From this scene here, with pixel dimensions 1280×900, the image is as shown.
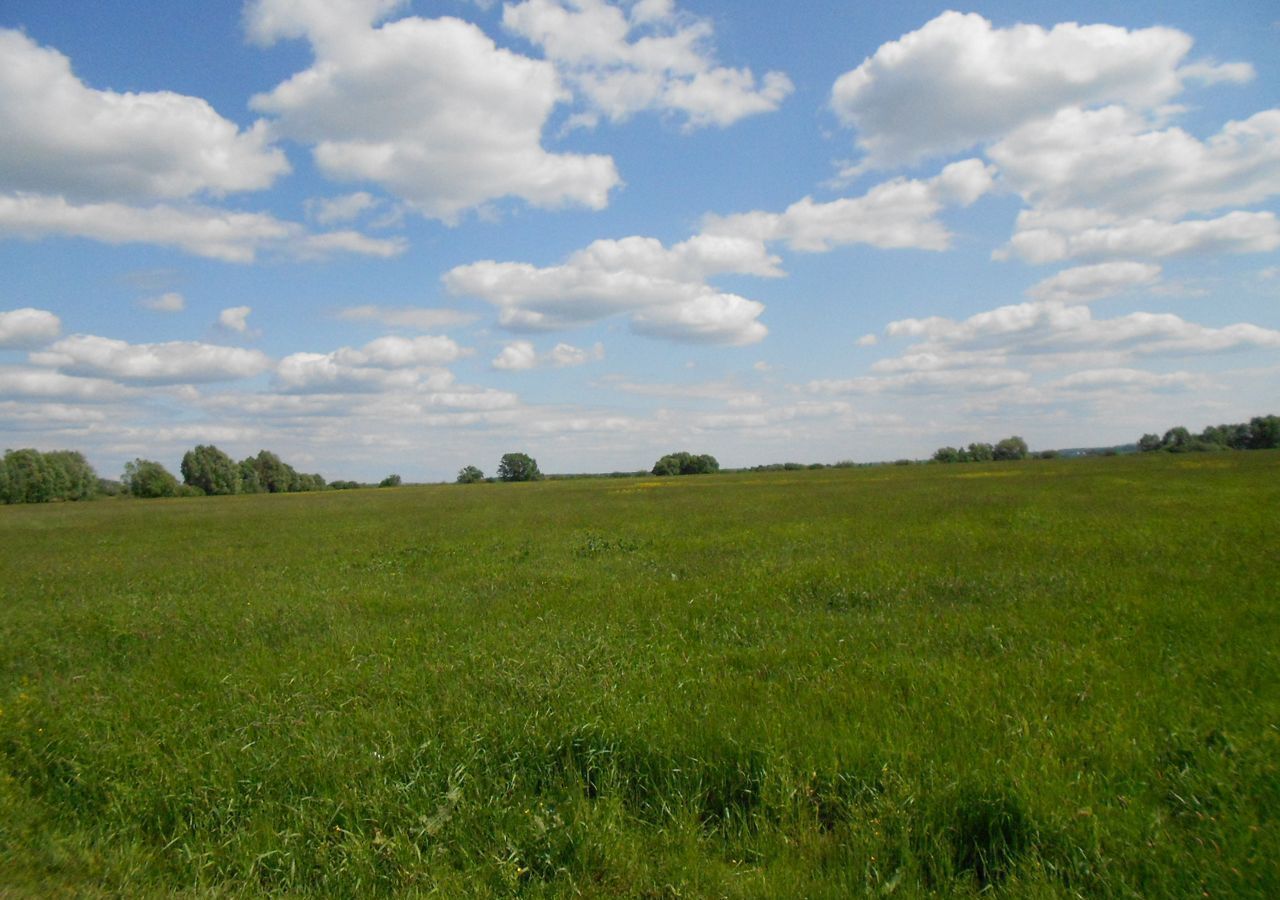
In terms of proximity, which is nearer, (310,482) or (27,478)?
(27,478)

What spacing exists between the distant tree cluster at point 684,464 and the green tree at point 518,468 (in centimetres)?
2650

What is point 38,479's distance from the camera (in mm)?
104688

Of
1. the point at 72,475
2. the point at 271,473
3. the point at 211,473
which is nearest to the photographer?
the point at 72,475

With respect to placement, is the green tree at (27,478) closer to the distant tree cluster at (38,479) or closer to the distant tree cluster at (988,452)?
the distant tree cluster at (38,479)

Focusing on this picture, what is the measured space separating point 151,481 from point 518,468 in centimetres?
6466

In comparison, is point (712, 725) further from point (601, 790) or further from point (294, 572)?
point (294, 572)

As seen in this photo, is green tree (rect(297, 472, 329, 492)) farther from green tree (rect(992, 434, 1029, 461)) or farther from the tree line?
green tree (rect(992, 434, 1029, 461))

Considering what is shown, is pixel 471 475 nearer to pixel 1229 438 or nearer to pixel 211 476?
pixel 211 476

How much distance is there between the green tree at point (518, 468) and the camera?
143 meters

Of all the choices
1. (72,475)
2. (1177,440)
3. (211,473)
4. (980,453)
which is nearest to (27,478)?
(72,475)

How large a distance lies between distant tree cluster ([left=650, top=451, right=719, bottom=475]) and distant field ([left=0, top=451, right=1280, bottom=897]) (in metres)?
124

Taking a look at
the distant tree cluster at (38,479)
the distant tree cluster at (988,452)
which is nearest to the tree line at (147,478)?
the distant tree cluster at (38,479)

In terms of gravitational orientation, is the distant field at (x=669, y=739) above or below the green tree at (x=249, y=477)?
below

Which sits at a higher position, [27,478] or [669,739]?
[27,478]
